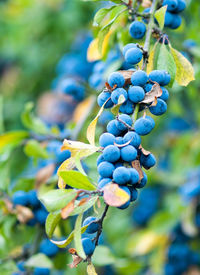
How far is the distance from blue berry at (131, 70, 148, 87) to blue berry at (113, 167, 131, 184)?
18 centimetres

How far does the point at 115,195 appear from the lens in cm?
63

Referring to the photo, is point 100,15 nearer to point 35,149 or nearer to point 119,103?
point 119,103

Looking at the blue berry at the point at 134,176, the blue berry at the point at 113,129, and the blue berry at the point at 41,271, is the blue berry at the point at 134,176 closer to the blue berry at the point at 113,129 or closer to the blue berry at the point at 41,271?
the blue berry at the point at 113,129

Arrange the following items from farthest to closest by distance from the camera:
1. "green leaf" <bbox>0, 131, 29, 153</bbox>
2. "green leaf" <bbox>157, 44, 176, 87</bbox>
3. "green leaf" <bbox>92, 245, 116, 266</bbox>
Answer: "green leaf" <bbox>0, 131, 29, 153</bbox> → "green leaf" <bbox>92, 245, 116, 266</bbox> → "green leaf" <bbox>157, 44, 176, 87</bbox>

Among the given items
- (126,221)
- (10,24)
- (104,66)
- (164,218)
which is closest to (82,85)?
(104,66)

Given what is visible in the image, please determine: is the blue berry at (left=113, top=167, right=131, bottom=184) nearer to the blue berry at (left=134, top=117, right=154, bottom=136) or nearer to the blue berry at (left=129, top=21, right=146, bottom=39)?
the blue berry at (left=134, top=117, right=154, bottom=136)

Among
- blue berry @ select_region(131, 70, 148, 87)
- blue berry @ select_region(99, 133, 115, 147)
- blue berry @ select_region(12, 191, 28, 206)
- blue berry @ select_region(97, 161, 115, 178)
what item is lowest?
blue berry @ select_region(12, 191, 28, 206)

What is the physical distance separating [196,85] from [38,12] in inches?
63.1

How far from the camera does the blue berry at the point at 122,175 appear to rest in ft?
2.11

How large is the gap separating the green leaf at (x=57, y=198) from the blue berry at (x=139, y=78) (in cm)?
25

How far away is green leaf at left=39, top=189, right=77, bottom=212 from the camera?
67cm

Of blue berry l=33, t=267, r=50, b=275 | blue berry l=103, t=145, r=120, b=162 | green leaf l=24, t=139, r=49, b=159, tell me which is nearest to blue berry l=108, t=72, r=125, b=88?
blue berry l=103, t=145, r=120, b=162

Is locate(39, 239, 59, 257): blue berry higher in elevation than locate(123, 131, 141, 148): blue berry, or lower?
lower

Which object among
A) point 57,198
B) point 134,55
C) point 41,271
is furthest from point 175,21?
point 41,271
